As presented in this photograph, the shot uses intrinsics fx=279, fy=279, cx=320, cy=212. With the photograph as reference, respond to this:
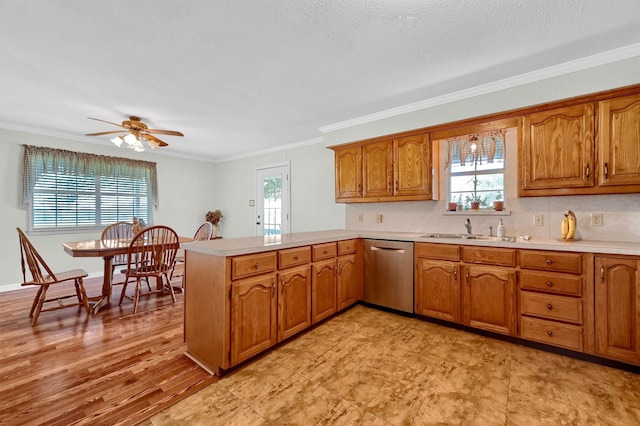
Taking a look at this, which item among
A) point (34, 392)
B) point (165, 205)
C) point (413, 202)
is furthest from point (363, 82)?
point (165, 205)

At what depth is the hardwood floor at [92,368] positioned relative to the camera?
1.61m

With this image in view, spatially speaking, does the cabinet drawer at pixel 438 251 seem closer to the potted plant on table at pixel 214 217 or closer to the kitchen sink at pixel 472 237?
the kitchen sink at pixel 472 237

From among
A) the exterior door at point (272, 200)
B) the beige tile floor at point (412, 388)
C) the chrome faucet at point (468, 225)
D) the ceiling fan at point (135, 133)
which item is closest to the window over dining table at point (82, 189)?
the ceiling fan at point (135, 133)

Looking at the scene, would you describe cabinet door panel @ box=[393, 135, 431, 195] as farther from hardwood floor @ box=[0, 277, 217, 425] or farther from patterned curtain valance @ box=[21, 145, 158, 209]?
patterned curtain valance @ box=[21, 145, 158, 209]

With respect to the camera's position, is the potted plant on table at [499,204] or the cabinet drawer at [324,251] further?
the potted plant on table at [499,204]

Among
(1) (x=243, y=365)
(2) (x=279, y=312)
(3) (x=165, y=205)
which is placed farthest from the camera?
(3) (x=165, y=205)

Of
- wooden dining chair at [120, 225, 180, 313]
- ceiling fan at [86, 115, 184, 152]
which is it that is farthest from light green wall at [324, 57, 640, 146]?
wooden dining chair at [120, 225, 180, 313]

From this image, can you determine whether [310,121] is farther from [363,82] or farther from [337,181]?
[363,82]

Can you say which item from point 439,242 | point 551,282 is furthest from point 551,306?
point 439,242

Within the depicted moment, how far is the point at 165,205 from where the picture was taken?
5746 millimetres

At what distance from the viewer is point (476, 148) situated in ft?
10.3

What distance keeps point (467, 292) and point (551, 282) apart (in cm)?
64

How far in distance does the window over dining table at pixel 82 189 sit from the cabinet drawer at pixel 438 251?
5102 millimetres

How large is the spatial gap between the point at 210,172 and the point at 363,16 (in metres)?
5.58
